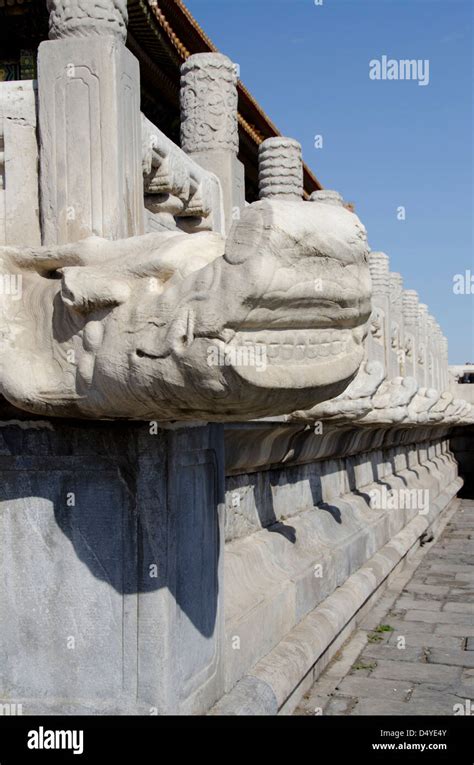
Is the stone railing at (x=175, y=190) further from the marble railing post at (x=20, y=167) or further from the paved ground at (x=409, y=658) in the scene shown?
the paved ground at (x=409, y=658)

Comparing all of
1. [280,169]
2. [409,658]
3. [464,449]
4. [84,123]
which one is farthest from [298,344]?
[464,449]

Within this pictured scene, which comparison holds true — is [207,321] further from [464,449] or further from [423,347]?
[464,449]

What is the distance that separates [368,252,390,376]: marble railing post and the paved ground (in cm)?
189

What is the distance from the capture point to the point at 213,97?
4.39 metres

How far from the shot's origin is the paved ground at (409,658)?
424cm

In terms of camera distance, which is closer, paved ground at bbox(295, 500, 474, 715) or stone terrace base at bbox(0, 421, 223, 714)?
stone terrace base at bbox(0, 421, 223, 714)

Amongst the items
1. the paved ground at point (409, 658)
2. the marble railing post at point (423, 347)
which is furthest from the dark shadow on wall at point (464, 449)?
the paved ground at point (409, 658)

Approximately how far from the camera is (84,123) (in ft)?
8.96

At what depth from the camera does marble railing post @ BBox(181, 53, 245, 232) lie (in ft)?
14.4

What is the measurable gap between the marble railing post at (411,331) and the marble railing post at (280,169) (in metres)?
5.32

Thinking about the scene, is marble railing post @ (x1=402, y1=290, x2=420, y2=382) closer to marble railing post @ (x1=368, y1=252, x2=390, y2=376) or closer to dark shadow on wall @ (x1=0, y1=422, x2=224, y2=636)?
marble railing post @ (x1=368, y1=252, x2=390, y2=376)

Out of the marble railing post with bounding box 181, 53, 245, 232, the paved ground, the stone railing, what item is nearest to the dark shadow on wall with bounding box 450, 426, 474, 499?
the paved ground

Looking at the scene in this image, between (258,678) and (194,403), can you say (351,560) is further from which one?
(194,403)
